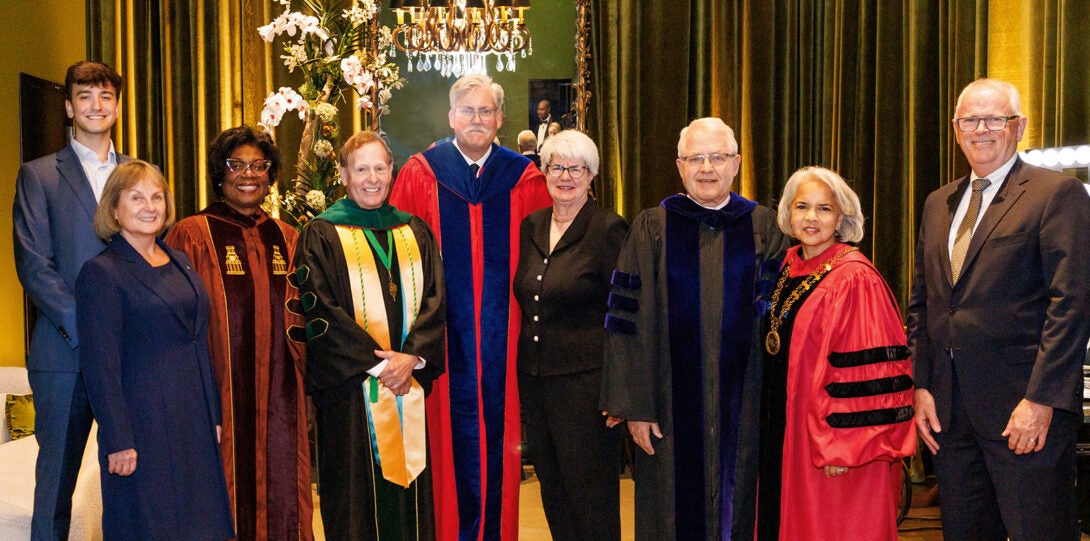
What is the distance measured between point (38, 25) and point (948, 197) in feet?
16.5

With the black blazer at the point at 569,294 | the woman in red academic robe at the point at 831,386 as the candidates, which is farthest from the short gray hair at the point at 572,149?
the woman in red academic robe at the point at 831,386

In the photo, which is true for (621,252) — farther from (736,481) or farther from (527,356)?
(736,481)

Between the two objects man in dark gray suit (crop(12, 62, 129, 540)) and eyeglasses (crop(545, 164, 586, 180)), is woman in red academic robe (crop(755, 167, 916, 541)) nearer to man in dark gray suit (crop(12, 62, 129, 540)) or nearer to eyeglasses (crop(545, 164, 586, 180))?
eyeglasses (crop(545, 164, 586, 180))

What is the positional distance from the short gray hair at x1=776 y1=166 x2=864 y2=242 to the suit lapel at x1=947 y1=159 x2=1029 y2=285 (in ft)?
1.08

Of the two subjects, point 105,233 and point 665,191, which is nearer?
point 105,233

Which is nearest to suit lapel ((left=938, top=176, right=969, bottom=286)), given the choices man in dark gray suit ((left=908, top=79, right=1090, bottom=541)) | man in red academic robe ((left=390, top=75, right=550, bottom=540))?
man in dark gray suit ((left=908, top=79, right=1090, bottom=541))

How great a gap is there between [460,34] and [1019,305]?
3662 millimetres

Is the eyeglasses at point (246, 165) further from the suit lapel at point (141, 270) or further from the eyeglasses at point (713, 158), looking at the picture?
the eyeglasses at point (713, 158)

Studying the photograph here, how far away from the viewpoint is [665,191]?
5.82m

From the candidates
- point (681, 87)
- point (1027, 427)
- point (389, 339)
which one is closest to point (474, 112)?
point (389, 339)

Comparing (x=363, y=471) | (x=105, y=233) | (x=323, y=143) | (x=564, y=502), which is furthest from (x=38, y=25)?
(x=564, y=502)

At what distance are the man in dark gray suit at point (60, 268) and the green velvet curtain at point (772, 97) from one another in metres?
3.24

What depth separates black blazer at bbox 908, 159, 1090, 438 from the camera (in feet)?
8.50

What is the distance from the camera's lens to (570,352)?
10.4 ft
